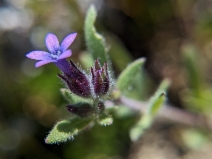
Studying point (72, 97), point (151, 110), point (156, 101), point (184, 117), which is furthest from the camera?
point (184, 117)

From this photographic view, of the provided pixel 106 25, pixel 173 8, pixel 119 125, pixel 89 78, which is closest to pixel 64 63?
pixel 89 78

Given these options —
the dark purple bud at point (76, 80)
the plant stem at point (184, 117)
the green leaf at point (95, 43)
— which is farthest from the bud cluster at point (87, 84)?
the plant stem at point (184, 117)

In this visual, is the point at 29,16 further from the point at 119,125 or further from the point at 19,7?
the point at 119,125

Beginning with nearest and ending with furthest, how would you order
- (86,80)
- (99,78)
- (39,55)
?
(39,55)
(99,78)
(86,80)

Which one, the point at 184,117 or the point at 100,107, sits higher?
the point at 184,117

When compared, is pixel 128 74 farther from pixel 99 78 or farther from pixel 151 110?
pixel 99 78

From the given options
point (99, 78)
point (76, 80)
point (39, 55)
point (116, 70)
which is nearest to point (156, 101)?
point (99, 78)
